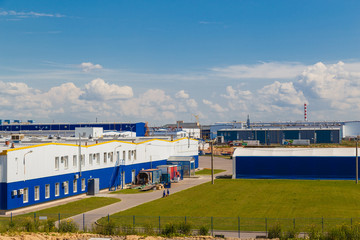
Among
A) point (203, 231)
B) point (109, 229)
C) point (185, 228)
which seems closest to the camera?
point (203, 231)

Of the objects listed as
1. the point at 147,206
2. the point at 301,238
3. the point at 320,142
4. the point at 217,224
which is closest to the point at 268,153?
the point at 147,206

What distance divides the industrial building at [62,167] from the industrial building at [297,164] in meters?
17.2

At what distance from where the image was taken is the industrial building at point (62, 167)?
48.4 m

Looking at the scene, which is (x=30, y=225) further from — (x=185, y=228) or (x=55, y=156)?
(x=55, y=156)

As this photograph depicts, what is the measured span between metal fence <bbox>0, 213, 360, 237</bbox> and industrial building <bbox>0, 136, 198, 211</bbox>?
565 cm

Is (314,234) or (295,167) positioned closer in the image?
(314,234)

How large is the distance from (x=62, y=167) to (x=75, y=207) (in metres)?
8.28

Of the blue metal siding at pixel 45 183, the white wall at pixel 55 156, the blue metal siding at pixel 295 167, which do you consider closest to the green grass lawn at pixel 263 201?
the blue metal siding at pixel 295 167

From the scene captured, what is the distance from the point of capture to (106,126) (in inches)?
6870

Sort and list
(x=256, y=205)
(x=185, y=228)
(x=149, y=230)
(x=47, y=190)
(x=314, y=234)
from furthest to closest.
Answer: (x=47, y=190) < (x=256, y=205) < (x=149, y=230) < (x=185, y=228) < (x=314, y=234)

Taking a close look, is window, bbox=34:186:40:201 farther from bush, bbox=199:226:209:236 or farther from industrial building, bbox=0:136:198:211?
bush, bbox=199:226:209:236

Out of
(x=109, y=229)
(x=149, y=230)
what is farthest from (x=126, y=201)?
(x=149, y=230)

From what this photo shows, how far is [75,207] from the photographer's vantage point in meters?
50.3

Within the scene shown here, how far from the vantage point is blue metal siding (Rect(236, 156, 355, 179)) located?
77188 mm
